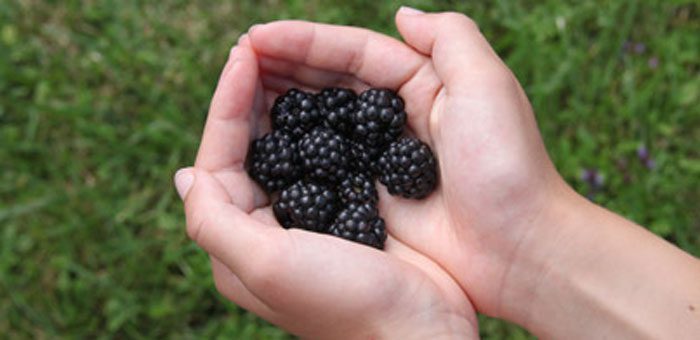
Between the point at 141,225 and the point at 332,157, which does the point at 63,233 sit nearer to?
the point at 141,225

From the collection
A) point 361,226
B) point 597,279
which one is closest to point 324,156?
point 361,226

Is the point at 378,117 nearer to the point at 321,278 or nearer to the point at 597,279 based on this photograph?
the point at 321,278

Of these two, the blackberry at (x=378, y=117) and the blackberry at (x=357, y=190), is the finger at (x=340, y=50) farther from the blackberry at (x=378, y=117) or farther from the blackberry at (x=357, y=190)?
the blackberry at (x=357, y=190)

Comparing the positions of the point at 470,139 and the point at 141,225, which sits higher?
the point at 470,139

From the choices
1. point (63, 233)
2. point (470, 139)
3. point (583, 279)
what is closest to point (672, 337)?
point (583, 279)

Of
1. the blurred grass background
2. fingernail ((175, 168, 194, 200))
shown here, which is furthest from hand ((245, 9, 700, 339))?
the blurred grass background

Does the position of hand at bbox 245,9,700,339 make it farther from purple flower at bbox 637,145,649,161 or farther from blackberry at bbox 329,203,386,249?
purple flower at bbox 637,145,649,161

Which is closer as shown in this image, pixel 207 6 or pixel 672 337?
pixel 672 337
